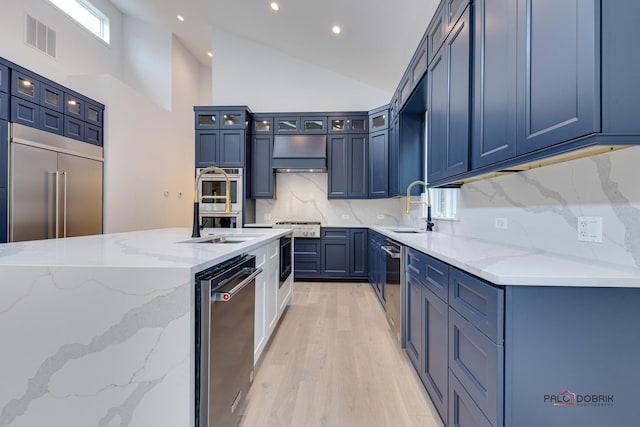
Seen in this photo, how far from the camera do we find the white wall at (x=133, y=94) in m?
4.27

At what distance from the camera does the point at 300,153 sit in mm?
4711

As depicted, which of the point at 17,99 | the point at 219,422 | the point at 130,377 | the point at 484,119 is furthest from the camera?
the point at 17,99

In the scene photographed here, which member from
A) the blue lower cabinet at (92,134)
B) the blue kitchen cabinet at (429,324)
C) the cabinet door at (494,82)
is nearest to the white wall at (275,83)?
the blue lower cabinet at (92,134)

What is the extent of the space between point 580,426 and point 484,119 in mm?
1382

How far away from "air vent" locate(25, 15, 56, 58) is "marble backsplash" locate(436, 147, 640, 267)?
5.90m

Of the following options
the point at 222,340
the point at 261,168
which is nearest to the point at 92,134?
the point at 261,168

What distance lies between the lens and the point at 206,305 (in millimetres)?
1104

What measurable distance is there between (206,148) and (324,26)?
2570 millimetres

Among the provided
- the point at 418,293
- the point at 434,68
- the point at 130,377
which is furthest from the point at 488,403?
the point at 434,68

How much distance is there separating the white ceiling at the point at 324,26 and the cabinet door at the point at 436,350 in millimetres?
2715

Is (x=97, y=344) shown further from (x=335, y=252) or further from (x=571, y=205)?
(x=335, y=252)

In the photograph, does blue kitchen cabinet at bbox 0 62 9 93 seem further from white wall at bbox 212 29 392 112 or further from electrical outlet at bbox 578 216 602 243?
electrical outlet at bbox 578 216 602 243

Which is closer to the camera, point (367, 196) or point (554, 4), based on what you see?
point (554, 4)

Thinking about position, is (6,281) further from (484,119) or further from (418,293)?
(484,119)
